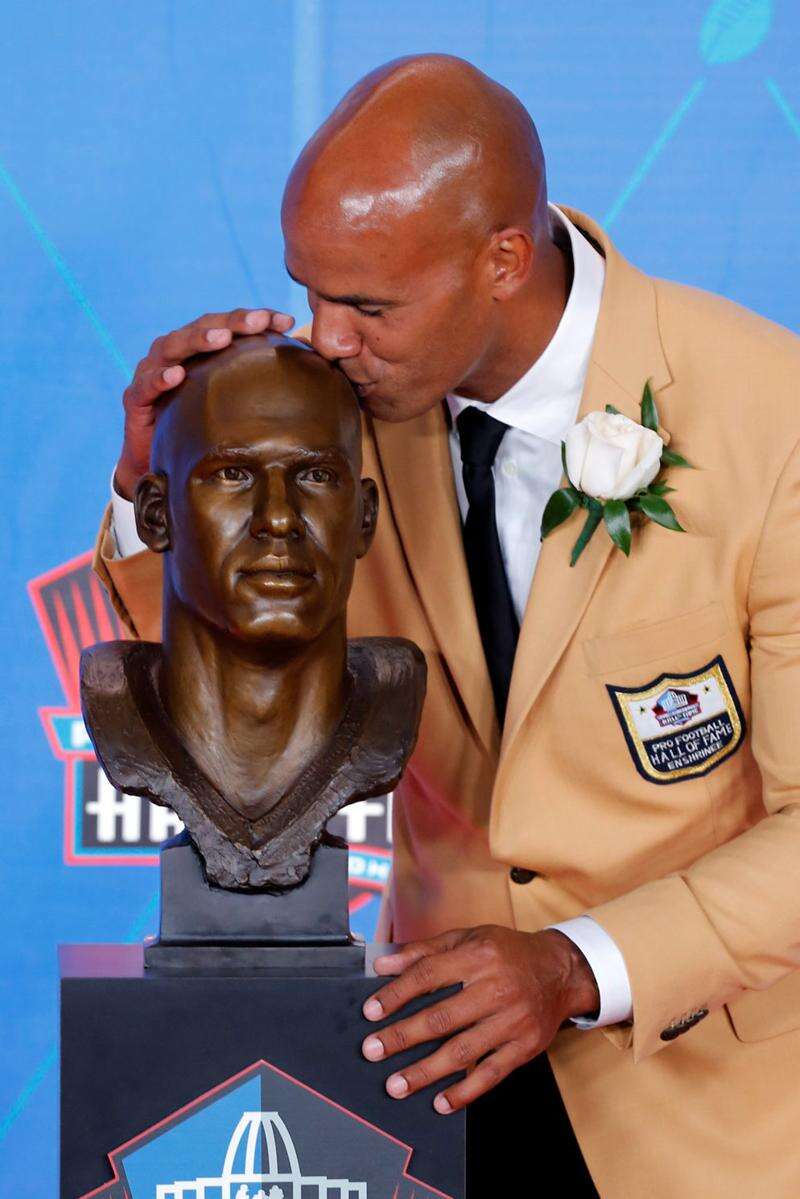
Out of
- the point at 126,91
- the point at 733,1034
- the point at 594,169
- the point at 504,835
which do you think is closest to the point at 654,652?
the point at 504,835

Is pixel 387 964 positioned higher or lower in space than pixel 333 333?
lower

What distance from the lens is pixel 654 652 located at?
2129 mm

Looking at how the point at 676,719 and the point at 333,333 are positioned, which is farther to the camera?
the point at 676,719

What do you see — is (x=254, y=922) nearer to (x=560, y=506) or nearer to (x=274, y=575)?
(x=274, y=575)

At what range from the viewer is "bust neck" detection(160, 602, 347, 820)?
1.97m

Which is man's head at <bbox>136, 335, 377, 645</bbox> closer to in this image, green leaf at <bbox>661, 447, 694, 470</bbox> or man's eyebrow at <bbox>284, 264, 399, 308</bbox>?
man's eyebrow at <bbox>284, 264, 399, 308</bbox>

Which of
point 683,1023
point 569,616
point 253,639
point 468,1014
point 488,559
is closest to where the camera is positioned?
point 468,1014

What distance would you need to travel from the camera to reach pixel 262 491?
6.22 ft

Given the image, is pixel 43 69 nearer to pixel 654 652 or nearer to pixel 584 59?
pixel 584 59

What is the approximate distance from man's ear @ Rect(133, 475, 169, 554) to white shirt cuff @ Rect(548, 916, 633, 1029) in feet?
2.00

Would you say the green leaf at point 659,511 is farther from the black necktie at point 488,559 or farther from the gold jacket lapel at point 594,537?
the black necktie at point 488,559

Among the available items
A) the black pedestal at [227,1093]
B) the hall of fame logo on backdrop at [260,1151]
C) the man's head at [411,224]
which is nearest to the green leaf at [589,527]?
the man's head at [411,224]

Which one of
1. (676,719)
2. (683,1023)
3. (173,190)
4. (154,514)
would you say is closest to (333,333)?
(154,514)

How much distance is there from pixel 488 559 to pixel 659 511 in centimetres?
23
